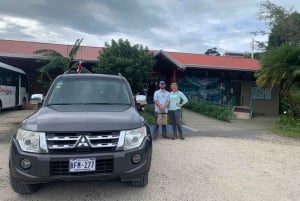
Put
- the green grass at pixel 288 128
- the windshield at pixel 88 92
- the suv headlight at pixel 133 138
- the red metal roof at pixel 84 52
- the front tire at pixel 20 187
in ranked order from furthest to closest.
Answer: the red metal roof at pixel 84 52 < the green grass at pixel 288 128 < the windshield at pixel 88 92 < the front tire at pixel 20 187 < the suv headlight at pixel 133 138

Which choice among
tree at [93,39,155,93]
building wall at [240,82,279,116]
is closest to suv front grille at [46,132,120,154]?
tree at [93,39,155,93]

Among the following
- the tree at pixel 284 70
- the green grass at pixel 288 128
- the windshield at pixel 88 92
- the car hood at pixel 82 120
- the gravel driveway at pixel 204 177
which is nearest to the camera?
the car hood at pixel 82 120

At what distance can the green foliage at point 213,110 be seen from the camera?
52.2 feet

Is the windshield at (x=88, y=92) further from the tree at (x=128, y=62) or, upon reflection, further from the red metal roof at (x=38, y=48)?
the red metal roof at (x=38, y=48)

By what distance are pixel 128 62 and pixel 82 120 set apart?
36.1ft

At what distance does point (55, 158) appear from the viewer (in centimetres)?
385

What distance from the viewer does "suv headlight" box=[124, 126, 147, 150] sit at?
4113 mm

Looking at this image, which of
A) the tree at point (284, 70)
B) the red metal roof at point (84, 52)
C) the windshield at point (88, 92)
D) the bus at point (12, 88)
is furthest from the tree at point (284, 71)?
the bus at point (12, 88)

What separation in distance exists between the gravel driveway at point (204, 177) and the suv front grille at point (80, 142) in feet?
2.84

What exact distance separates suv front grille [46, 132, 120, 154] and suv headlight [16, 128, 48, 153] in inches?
2.8

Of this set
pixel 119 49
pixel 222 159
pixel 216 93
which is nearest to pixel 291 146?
pixel 222 159

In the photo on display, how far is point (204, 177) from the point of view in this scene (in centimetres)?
560

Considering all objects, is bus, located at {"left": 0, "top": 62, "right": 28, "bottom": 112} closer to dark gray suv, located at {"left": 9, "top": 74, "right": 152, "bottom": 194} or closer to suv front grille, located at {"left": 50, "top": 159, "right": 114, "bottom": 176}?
dark gray suv, located at {"left": 9, "top": 74, "right": 152, "bottom": 194}

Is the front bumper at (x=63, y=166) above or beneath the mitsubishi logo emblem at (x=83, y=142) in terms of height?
beneath
